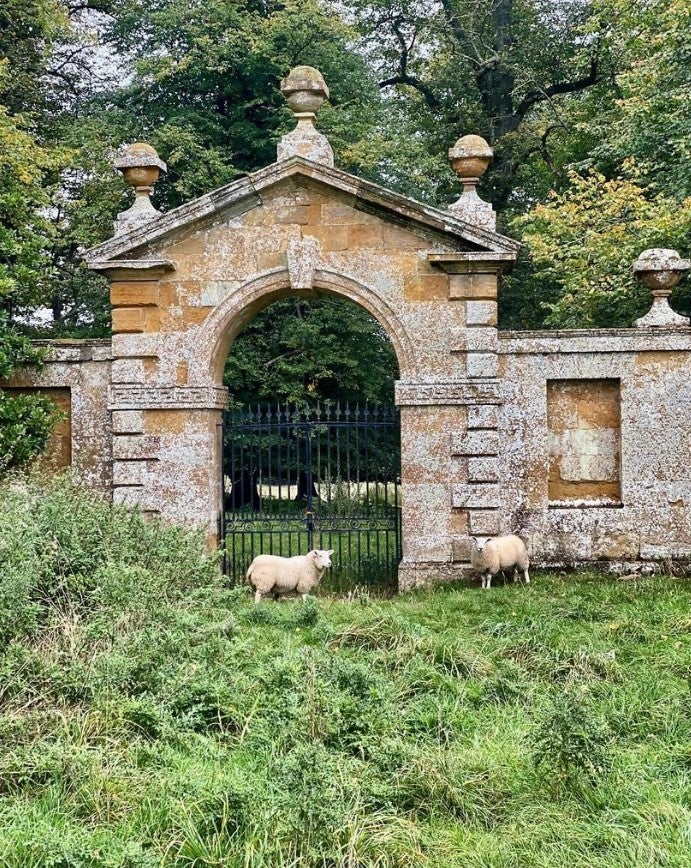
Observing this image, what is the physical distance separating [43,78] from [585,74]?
11.8 metres

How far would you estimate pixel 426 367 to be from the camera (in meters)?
9.45

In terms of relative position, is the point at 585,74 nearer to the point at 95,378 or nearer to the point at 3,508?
the point at 95,378

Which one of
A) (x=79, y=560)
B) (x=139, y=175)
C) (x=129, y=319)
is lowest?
(x=79, y=560)

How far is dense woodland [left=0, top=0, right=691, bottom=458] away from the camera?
15.7 m

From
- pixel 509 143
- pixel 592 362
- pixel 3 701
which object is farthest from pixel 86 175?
pixel 3 701

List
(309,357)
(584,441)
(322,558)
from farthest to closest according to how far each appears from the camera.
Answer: (309,357) < (584,441) < (322,558)

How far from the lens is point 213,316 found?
31.3ft

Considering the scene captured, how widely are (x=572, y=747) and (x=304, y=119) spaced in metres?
7.24

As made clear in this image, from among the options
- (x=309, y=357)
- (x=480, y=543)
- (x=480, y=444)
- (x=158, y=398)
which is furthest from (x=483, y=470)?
(x=309, y=357)

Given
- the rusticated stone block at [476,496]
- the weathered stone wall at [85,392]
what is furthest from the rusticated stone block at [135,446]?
the rusticated stone block at [476,496]

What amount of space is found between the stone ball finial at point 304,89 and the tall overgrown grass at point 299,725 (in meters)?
4.83

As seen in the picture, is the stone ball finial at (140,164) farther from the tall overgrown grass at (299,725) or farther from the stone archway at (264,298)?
the tall overgrown grass at (299,725)

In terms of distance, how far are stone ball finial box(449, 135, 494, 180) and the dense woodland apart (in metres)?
4.89

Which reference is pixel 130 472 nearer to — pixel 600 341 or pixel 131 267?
pixel 131 267
